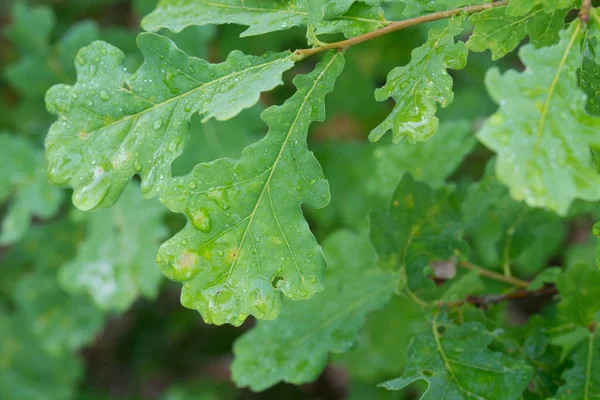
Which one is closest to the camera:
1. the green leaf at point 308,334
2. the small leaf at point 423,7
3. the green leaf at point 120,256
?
the small leaf at point 423,7

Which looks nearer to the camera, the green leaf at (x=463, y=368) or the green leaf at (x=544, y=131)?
the green leaf at (x=544, y=131)

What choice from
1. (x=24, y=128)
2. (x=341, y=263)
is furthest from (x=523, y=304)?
(x=24, y=128)

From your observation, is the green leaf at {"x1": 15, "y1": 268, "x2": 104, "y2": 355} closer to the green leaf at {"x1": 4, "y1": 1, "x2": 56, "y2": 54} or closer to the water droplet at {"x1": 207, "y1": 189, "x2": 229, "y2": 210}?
the green leaf at {"x1": 4, "y1": 1, "x2": 56, "y2": 54}

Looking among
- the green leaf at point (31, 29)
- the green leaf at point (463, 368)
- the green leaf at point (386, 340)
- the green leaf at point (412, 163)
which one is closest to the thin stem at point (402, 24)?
the green leaf at point (412, 163)

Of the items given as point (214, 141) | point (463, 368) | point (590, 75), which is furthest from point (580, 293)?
point (214, 141)

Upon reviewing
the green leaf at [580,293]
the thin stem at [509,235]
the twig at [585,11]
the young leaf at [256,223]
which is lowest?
the thin stem at [509,235]

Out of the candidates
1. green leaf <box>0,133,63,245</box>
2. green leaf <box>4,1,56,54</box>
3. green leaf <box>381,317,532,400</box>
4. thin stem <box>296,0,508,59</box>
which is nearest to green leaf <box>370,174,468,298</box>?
green leaf <box>381,317,532,400</box>

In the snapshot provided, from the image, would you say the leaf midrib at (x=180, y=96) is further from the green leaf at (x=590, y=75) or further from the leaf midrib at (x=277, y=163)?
the green leaf at (x=590, y=75)
